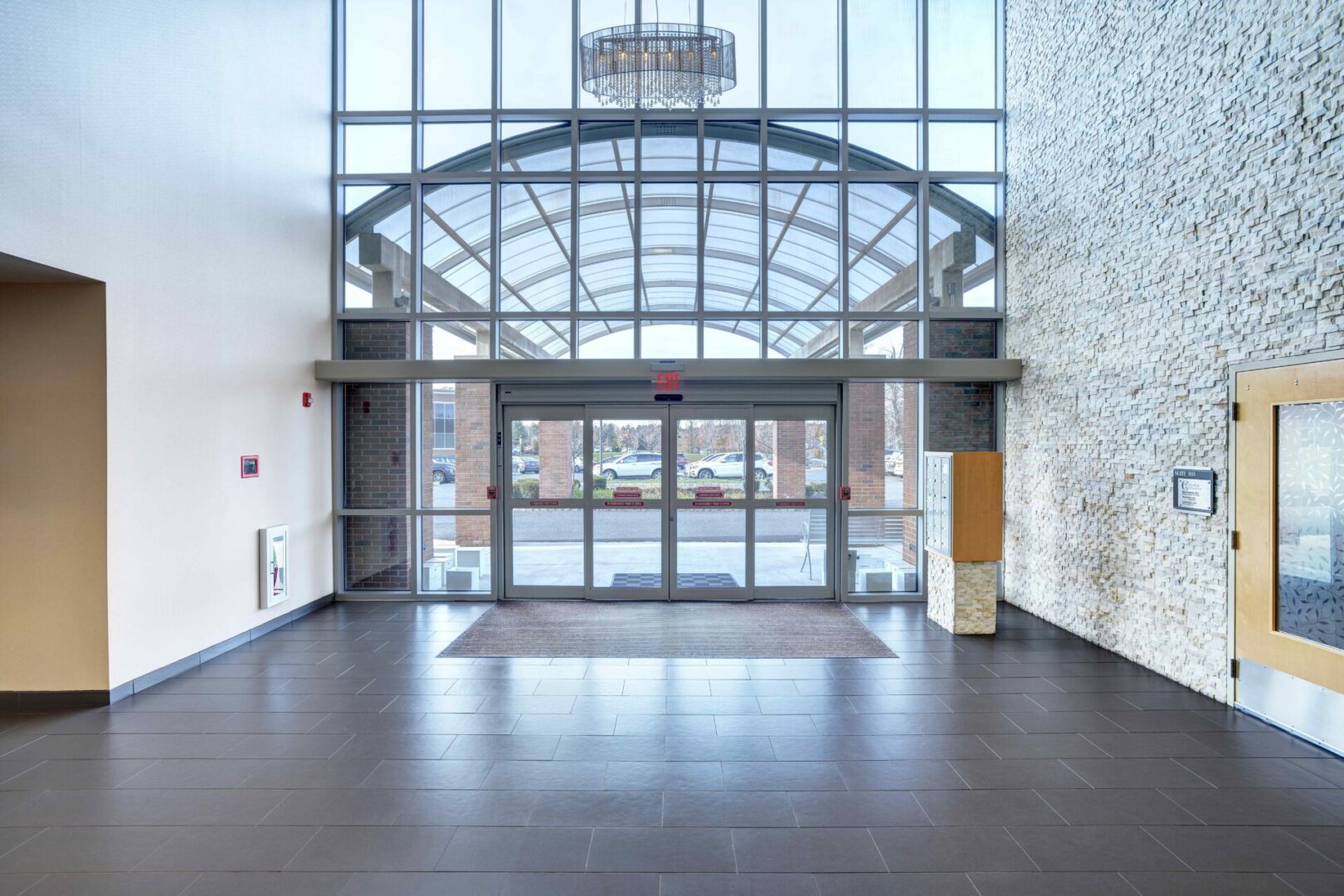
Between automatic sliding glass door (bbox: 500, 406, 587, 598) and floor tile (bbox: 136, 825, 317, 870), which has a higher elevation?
automatic sliding glass door (bbox: 500, 406, 587, 598)

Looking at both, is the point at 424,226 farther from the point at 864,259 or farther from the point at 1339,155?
the point at 1339,155

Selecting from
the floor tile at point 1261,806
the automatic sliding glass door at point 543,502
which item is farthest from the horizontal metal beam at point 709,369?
the floor tile at point 1261,806

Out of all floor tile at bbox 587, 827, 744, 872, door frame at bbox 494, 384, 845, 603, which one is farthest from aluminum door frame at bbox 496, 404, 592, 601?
floor tile at bbox 587, 827, 744, 872

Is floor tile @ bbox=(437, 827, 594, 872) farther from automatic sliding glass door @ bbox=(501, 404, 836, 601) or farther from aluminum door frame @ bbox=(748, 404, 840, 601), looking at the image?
aluminum door frame @ bbox=(748, 404, 840, 601)

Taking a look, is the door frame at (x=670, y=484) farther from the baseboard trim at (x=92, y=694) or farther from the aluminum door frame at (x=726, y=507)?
the baseboard trim at (x=92, y=694)

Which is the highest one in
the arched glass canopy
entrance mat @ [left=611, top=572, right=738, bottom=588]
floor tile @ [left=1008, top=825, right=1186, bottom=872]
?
the arched glass canopy

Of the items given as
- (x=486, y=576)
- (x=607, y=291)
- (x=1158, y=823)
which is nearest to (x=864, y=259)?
(x=607, y=291)

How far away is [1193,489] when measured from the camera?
508 cm

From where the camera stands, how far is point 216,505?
585 centimetres

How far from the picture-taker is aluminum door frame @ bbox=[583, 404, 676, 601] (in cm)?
797

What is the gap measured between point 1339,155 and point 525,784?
557 centimetres

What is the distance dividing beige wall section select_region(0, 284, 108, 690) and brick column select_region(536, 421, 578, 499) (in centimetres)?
399

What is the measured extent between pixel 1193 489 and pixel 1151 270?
5.66 ft

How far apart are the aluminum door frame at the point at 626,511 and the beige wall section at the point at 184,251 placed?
281cm
